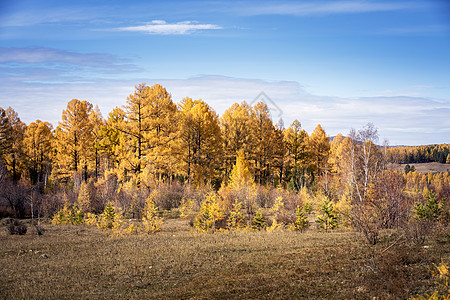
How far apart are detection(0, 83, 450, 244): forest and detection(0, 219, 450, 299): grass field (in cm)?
230

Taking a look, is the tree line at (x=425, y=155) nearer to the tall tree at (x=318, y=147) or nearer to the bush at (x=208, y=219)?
the tall tree at (x=318, y=147)

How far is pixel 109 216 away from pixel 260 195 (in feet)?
46.6

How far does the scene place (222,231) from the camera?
15.7m

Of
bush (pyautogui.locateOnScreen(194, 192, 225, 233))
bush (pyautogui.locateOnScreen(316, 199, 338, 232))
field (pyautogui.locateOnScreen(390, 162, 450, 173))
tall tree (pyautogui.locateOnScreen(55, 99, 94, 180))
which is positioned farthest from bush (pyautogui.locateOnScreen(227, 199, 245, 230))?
field (pyautogui.locateOnScreen(390, 162, 450, 173))

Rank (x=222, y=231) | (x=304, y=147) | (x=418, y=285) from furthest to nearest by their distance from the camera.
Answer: (x=304, y=147) < (x=222, y=231) < (x=418, y=285)

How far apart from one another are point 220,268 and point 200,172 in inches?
847

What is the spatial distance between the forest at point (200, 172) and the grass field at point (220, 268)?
90.6 inches

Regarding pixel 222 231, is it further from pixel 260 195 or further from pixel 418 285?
pixel 260 195

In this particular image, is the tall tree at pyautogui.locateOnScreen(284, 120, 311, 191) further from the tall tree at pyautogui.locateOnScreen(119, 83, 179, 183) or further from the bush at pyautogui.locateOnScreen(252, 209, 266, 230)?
the bush at pyautogui.locateOnScreen(252, 209, 266, 230)

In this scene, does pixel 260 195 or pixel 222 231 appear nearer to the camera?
pixel 222 231

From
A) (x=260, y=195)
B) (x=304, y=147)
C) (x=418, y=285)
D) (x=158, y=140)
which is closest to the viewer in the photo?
(x=418, y=285)

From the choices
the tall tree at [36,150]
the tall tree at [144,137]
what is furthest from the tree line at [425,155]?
the tall tree at [144,137]

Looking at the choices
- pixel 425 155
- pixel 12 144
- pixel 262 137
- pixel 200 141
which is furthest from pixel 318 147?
pixel 425 155

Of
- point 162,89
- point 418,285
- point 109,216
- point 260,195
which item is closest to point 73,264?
point 109,216
